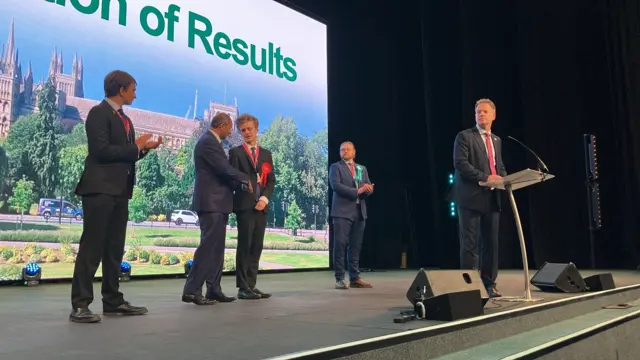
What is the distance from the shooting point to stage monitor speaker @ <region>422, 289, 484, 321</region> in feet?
6.89

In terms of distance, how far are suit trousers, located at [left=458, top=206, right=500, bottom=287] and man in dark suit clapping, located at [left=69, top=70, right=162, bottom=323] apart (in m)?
1.75

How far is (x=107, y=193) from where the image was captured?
87.0 inches

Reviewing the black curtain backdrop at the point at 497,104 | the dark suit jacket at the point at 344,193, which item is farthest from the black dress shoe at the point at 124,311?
the black curtain backdrop at the point at 497,104

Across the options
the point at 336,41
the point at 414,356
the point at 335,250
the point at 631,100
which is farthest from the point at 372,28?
the point at 414,356

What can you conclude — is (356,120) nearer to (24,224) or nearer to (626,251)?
(626,251)

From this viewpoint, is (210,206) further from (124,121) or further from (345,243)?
(345,243)

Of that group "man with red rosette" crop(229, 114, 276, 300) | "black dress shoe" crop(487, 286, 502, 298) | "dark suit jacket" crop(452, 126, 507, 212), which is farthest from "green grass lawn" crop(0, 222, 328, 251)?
"black dress shoe" crop(487, 286, 502, 298)

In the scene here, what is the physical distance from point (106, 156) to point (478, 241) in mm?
2063

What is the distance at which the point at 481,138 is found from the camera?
3105mm

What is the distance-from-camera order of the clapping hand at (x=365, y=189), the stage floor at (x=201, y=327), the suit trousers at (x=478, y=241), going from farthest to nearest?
the clapping hand at (x=365, y=189), the suit trousers at (x=478, y=241), the stage floor at (x=201, y=327)

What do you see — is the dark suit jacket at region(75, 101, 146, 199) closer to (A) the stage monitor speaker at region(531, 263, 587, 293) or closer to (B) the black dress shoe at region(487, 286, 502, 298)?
(B) the black dress shoe at region(487, 286, 502, 298)

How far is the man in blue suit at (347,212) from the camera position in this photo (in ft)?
12.9

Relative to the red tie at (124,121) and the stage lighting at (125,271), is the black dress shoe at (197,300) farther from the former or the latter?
the stage lighting at (125,271)

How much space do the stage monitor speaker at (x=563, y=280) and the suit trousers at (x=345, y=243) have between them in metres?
1.31
